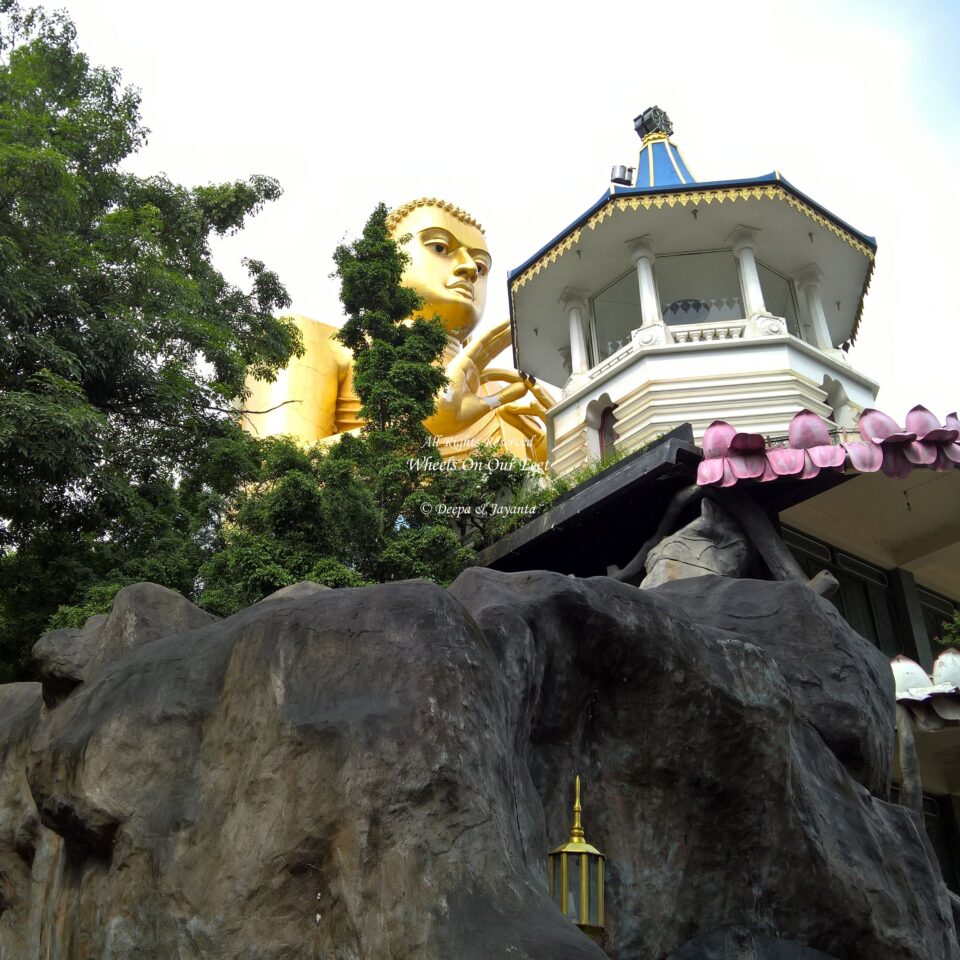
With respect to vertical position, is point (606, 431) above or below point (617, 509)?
above

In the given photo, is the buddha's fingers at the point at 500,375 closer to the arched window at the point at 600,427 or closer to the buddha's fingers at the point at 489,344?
the buddha's fingers at the point at 489,344

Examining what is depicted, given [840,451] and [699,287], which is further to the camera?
[699,287]

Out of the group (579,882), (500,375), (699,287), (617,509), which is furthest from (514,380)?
(579,882)

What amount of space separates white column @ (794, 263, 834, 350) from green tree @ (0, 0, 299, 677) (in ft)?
26.0

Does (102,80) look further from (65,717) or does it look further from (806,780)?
(806,780)

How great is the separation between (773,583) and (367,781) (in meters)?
3.96

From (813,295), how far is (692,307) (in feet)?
5.77

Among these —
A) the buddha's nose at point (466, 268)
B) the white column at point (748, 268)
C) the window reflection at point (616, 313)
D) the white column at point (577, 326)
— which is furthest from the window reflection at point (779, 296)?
the buddha's nose at point (466, 268)

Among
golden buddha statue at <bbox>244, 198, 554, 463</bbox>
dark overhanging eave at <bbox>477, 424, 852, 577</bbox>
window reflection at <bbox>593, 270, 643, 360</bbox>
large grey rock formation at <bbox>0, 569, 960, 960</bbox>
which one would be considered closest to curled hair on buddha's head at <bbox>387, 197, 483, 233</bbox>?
golden buddha statue at <bbox>244, 198, 554, 463</bbox>

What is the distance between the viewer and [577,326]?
688 inches

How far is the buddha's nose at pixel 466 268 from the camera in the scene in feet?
72.0

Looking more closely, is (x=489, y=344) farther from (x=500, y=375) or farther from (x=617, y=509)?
(x=617, y=509)

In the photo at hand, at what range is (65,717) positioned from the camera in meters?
5.44

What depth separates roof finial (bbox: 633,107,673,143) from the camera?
769 inches
